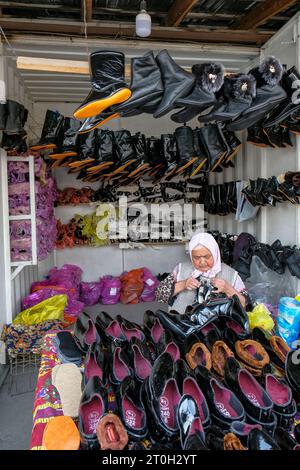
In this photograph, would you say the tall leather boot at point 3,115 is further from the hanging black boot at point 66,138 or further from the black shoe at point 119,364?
the black shoe at point 119,364

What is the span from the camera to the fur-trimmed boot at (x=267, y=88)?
98.0 inches

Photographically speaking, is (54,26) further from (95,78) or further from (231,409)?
(231,409)

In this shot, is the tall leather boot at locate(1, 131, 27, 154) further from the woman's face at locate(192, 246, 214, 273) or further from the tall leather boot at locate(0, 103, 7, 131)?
the woman's face at locate(192, 246, 214, 273)

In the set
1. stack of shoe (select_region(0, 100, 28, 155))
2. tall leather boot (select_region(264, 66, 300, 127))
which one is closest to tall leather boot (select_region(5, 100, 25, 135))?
stack of shoe (select_region(0, 100, 28, 155))

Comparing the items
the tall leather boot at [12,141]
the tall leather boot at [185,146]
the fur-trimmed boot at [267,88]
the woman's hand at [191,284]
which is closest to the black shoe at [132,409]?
the woman's hand at [191,284]

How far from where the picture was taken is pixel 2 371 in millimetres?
3592

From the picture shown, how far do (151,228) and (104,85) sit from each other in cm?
442

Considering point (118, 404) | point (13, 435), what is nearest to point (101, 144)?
point (13, 435)

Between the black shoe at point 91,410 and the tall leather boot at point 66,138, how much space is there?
9.58ft

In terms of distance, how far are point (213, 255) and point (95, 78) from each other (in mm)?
1459

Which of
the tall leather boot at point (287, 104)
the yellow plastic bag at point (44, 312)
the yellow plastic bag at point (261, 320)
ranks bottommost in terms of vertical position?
the yellow plastic bag at point (44, 312)

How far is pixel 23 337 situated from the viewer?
363 cm

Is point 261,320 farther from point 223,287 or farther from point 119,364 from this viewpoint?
point 119,364

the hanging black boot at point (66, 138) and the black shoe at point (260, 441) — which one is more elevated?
the hanging black boot at point (66, 138)
